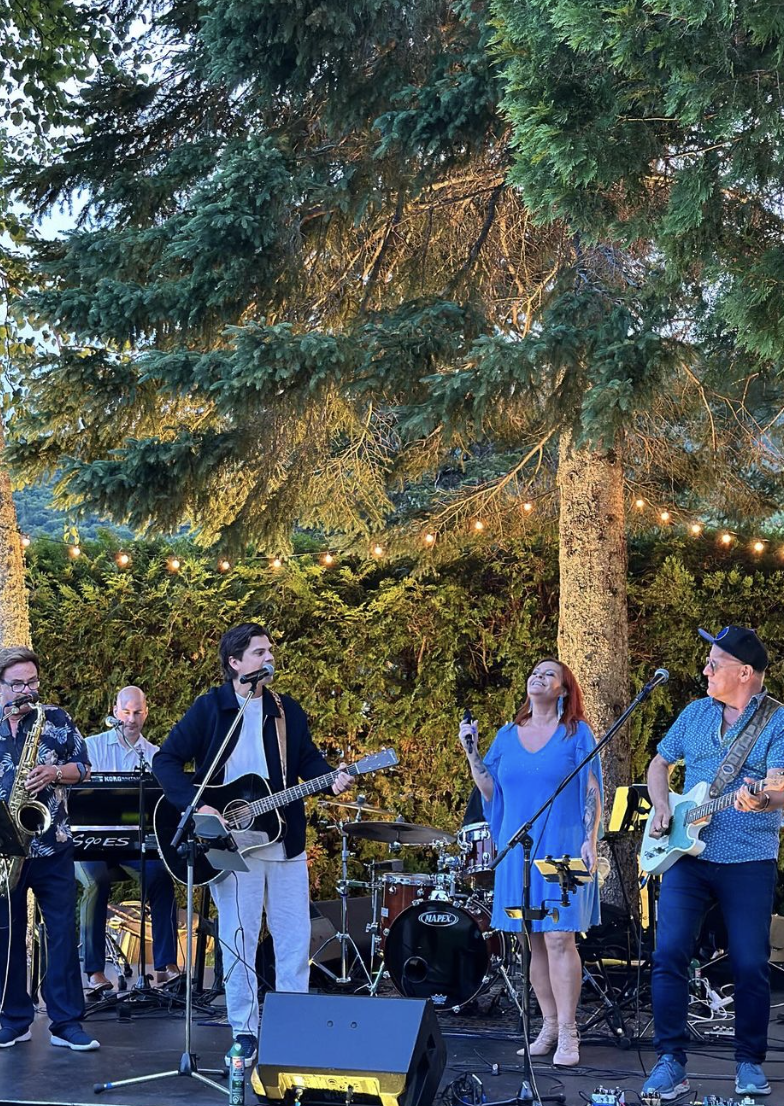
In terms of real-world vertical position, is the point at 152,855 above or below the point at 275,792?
below

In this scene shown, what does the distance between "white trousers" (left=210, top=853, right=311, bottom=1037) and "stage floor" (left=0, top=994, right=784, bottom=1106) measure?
0.32 metres

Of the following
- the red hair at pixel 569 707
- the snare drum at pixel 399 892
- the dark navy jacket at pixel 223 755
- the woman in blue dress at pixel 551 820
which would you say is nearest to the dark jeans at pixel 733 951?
the woman in blue dress at pixel 551 820

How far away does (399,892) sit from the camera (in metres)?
7.44

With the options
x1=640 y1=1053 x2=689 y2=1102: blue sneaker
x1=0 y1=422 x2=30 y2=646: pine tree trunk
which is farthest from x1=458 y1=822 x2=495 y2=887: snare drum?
x1=0 y1=422 x2=30 y2=646: pine tree trunk

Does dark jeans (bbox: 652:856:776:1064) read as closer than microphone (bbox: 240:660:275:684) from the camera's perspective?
Yes

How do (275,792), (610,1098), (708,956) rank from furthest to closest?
1. (708,956)
2. (275,792)
3. (610,1098)

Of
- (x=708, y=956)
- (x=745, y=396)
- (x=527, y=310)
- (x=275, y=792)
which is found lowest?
(x=708, y=956)

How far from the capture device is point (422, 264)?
8586 mm

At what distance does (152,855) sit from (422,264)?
13.7 feet

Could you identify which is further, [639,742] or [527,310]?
[639,742]

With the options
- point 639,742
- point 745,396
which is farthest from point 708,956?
point 745,396

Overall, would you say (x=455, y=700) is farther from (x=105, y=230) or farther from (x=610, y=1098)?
(x=610, y=1098)

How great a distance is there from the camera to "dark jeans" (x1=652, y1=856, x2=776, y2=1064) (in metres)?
5.00

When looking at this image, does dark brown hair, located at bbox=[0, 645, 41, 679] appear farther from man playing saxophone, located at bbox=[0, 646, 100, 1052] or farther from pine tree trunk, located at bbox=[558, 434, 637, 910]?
pine tree trunk, located at bbox=[558, 434, 637, 910]
